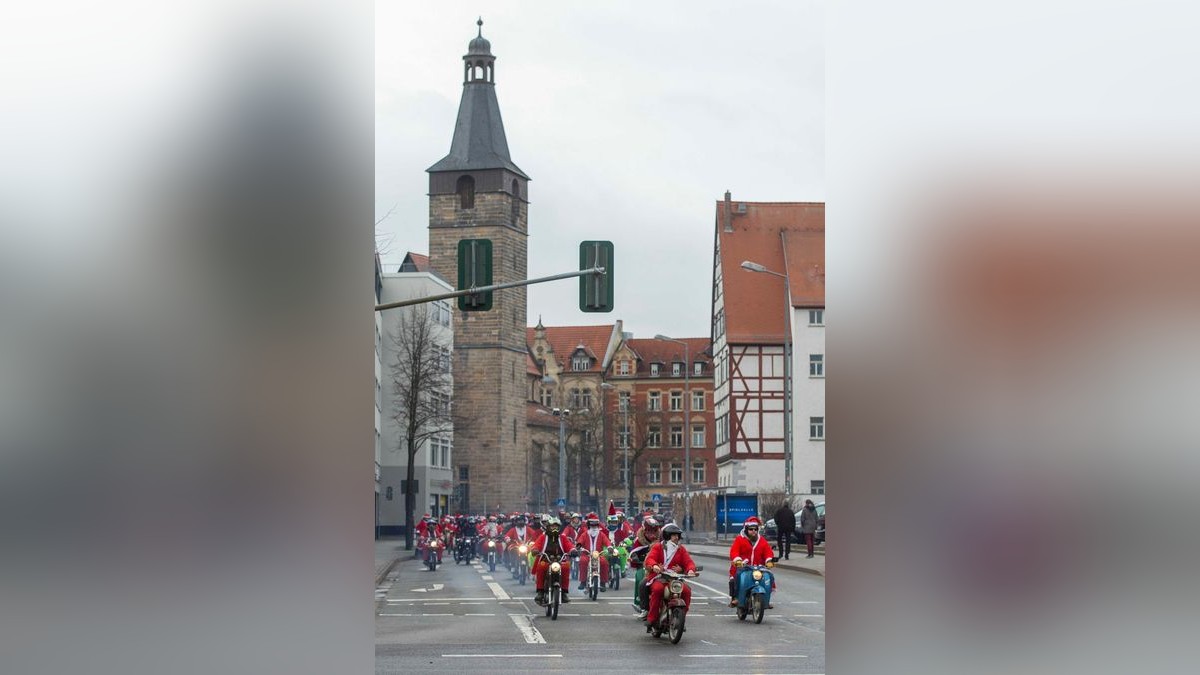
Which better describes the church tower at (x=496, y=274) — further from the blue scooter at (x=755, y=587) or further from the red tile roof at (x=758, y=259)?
the blue scooter at (x=755, y=587)

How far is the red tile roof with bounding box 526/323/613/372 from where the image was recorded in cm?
16812

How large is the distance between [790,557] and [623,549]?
10071 millimetres

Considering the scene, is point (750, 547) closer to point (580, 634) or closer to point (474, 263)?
point (580, 634)

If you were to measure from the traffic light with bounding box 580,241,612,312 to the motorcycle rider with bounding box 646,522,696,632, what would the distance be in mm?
4144

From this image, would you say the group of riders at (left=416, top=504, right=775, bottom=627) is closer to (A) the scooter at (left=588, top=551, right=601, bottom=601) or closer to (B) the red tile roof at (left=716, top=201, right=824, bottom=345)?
(A) the scooter at (left=588, top=551, right=601, bottom=601)

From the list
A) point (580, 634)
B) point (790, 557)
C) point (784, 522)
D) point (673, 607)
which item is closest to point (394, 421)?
point (790, 557)

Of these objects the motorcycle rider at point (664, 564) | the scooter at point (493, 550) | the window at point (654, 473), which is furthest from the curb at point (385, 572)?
the window at point (654, 473)

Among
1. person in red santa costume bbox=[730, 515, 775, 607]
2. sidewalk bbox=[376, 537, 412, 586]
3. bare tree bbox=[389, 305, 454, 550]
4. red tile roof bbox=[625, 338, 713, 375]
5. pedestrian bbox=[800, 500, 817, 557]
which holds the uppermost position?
red tile roof bbox=[625, 338, 713, 375]

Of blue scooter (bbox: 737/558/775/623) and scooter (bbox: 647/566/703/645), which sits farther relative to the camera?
blue scooter (bbox: 737/558/775/623)

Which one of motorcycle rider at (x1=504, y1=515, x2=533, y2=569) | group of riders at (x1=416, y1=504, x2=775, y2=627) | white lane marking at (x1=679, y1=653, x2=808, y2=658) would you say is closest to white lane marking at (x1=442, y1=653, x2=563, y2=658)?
white lane marking at (x1=679, y1=653, x2=808, y2=658)

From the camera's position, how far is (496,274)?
138125 millimetres
